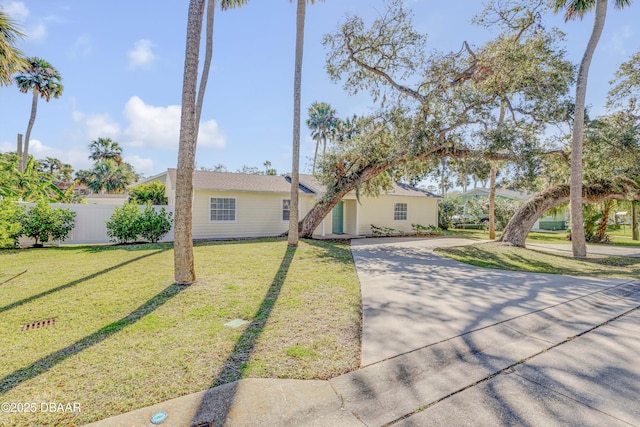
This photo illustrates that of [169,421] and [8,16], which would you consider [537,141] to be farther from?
[8,16]

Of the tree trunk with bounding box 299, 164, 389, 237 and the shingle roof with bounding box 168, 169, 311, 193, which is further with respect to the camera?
the shingle roof with bounding box 168, 169, 311, 193

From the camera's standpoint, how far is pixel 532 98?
36.4 feet

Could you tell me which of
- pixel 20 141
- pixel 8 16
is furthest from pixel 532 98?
pixel 20 141

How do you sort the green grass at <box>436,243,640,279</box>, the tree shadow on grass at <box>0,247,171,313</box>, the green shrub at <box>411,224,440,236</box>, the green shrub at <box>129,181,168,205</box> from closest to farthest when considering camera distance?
1. the tree shadow on grass at <box>0,247,171,313</box>
2. the green grass at <box>436,243,640,279</box>
3. the green shrub at <box>129,181,168,205</box>
4. the green shrub at <box>411,224,440,236</box>

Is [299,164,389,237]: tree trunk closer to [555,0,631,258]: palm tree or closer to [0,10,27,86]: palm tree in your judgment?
[555,0,631,258]: palm tree

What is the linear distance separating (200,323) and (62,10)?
9311mm

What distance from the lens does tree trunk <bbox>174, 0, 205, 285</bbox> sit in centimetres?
576

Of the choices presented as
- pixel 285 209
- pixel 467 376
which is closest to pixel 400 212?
pixel 285 209

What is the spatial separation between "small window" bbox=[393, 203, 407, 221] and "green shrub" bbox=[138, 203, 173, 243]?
12.8 m

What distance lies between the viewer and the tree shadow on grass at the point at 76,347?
2.72 metres

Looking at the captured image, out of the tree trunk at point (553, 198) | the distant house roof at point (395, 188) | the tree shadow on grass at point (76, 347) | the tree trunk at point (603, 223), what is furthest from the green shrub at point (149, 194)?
the tree trunk at point (603, 223)

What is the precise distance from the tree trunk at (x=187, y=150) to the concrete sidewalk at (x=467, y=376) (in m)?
3.62

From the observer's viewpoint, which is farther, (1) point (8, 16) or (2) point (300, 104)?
(2) point (300, 104)

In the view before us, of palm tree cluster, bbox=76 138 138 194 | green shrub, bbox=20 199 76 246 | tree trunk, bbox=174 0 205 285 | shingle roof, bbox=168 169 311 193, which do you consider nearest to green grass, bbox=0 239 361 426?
tree trunk, bbox=174 0 205 285
